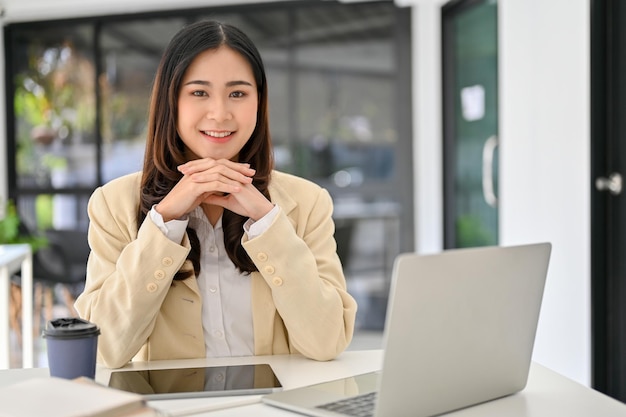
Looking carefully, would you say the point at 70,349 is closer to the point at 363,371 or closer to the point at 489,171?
the point at 363,371

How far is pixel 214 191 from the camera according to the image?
1734 mm

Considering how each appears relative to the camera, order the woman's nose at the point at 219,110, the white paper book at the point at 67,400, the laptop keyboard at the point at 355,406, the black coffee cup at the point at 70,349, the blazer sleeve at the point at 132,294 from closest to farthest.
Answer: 1. the white paper book at the point at 67,400
2. the laptop keyboard at the point at 355,406
3. the black coffee cup at the point at 70,349
4. the blazer sleeve at the point at 132,294
5. the woman's nose at the point at 219,110

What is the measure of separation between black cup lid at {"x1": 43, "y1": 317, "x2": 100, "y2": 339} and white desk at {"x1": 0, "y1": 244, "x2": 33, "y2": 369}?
2060mm

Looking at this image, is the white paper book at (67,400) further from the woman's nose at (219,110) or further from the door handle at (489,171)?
the door handle at (489,171)

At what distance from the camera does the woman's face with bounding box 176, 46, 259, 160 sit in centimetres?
180

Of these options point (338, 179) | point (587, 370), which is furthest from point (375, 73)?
point (587, 370)

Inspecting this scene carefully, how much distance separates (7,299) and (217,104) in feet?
6.23

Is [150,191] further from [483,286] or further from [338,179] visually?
[338,179]

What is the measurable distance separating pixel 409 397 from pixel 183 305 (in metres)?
0.74

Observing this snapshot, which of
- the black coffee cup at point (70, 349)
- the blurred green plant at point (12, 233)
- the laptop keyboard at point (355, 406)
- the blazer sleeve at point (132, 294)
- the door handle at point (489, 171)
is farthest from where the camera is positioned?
the blurred green plant at point (12, 233)

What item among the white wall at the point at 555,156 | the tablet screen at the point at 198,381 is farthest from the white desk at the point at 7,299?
the white wall at the point at 555,156

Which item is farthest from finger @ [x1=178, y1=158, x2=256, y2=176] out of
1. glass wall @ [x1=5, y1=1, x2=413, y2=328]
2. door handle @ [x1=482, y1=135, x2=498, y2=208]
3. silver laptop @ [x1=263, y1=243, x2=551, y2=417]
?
glass wall @ [x1=5, y1=1, x2=413, y2=328]

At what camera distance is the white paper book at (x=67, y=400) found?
1.04 m

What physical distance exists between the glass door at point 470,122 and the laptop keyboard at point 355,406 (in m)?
3.37
